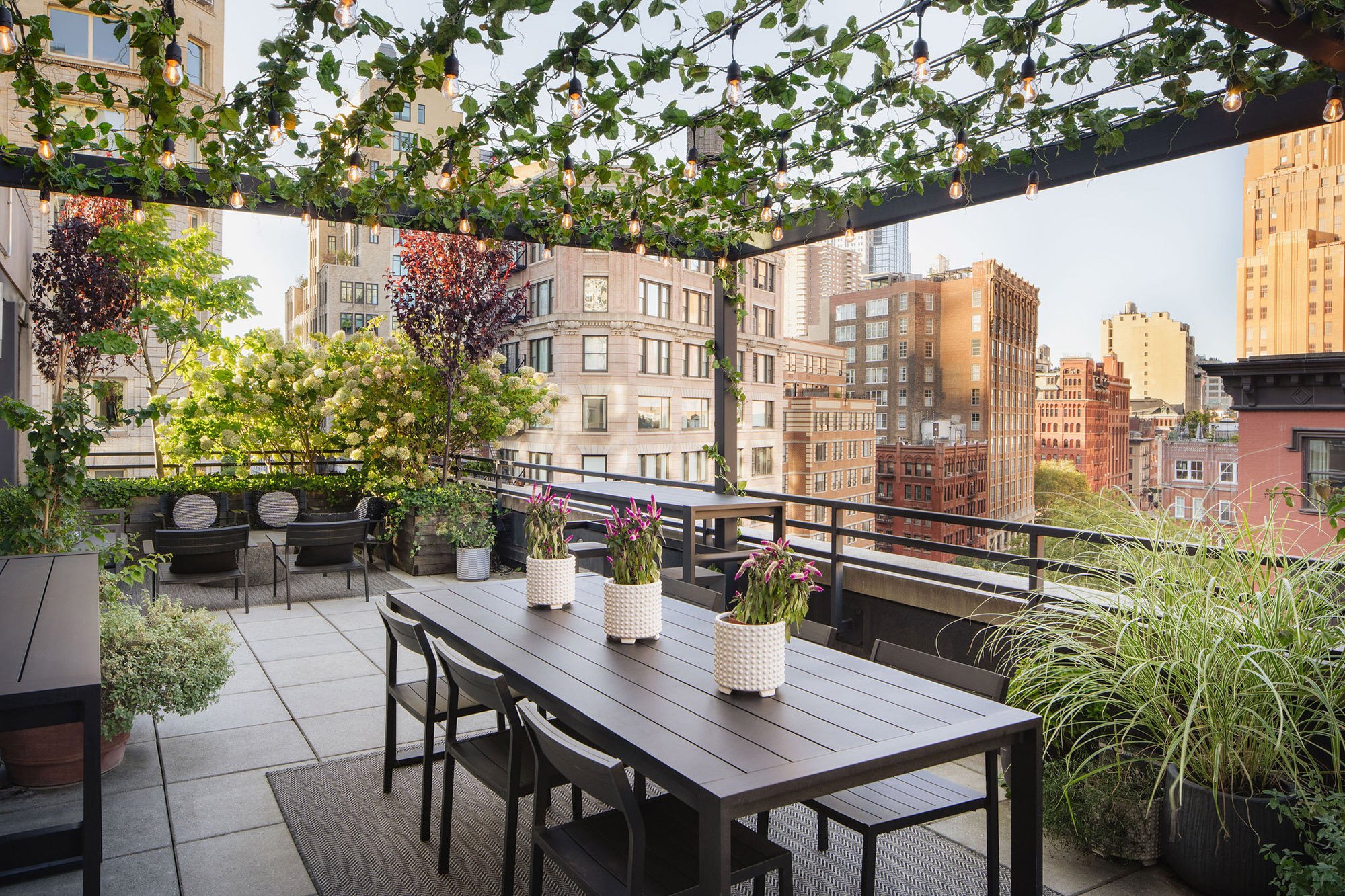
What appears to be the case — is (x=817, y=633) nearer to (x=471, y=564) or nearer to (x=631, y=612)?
(x=631, y=612)

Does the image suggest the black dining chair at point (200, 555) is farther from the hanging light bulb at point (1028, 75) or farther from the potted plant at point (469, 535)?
the hanging light bulb at point (1028, 75)

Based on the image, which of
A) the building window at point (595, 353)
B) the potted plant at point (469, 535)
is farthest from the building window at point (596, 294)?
the potted plant at point (469, 535)

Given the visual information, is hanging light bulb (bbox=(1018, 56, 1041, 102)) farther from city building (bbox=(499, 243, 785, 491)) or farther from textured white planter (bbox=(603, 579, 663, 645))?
city building (bbox=(499, 243, 785, 491))

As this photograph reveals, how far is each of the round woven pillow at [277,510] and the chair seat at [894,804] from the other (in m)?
6.89

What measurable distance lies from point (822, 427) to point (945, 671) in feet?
105

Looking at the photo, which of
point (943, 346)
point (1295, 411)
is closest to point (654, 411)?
point (943, 346)

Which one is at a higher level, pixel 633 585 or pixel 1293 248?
pixel 1293 248

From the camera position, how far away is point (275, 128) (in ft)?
10.3

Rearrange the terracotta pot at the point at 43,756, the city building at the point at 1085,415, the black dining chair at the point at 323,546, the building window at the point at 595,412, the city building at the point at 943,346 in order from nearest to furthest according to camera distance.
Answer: the terracotta pot at the point at 43,756
the black dining chair at the point at 323,546
the city building at the point at 1085,415
the city building at the point at 943,346
the building window at the point at 595,412

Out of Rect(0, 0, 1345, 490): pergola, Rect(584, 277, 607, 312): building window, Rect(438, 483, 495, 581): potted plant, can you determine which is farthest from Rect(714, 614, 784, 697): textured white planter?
Rect(584, 277, 607, 312): building window

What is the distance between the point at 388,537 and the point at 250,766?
13.7 feet

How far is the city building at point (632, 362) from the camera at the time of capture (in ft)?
92.1

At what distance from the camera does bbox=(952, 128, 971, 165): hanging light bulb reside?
3.11 meters

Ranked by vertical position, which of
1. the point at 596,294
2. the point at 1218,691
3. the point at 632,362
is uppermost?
the point at 596,294
